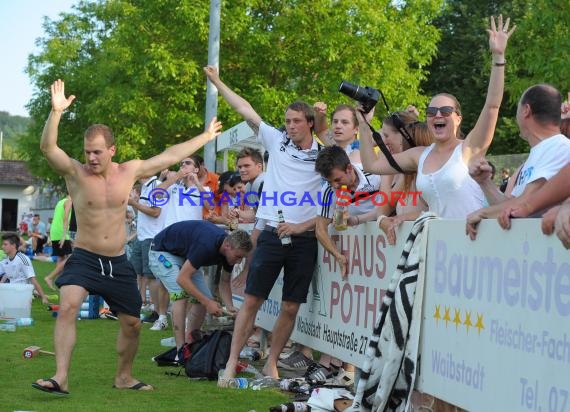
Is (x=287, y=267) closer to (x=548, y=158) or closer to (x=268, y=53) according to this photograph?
(x=548, y=158)

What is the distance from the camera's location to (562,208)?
4531 millimetres

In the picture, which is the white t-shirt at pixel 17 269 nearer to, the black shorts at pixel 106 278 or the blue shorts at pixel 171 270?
the blue shorts at pixel 171 270

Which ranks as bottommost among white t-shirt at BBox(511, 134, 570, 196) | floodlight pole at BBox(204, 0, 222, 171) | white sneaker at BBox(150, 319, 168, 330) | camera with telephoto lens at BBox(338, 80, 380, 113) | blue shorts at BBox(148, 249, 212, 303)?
white sneaker at BBox(150, 319, 168, 330)

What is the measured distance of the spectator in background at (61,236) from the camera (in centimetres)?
1988

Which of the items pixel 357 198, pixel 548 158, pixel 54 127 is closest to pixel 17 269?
pixel 54 127

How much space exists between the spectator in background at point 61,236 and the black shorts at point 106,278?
1123 centimetres

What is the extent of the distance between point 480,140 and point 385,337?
142cm

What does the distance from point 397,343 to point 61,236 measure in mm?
15447

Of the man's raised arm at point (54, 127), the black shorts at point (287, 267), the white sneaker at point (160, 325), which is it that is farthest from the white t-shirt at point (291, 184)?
the white sneaker at point (160, 325)

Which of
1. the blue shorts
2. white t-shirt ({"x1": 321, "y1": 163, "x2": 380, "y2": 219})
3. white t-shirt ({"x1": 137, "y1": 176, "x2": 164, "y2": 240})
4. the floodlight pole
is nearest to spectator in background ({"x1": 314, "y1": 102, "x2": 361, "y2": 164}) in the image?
white t-shirt ({"x1": 321, "y1": 163, "x2": 380, "y2": 219})

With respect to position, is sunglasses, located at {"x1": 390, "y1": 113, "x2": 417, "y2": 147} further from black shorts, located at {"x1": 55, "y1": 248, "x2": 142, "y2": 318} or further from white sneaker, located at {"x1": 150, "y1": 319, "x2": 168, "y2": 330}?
white sneaker, located at {"x1": 150, "y1": 319, "x2": 168, "y2": 330}

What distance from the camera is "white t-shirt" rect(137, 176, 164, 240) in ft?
45.9

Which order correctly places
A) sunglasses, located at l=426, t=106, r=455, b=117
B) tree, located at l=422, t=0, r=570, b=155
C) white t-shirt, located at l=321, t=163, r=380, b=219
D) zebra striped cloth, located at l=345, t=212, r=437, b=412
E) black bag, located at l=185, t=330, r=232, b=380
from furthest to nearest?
tree, located at l=422, t=0, r=570, b=155
black bag, located at l=185, t=330, r=232, b=380
white t-shirt, located at l=321, t=163, r=380, b=219
sunglasses, located at l=426, t=106, r=455, b=117
zebra striped cloth, located at l=345, t=212, r=437, b=412

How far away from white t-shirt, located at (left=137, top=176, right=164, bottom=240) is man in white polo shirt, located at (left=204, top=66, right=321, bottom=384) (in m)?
5.22
